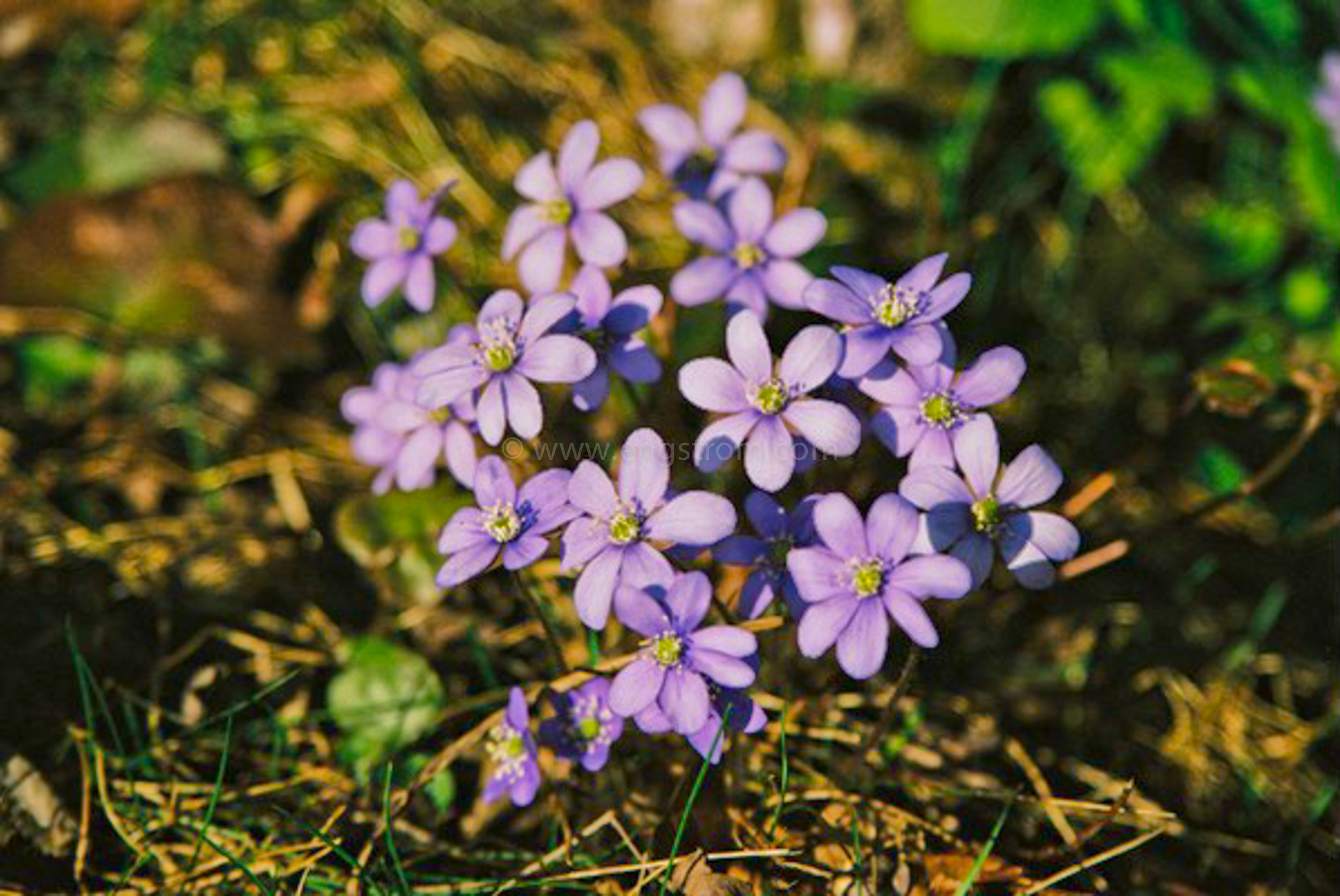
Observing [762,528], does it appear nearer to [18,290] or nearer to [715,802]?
[715,802]

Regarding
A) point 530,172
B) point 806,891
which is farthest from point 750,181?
point 806,891

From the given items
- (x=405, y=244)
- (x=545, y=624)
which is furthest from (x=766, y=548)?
(x=405, y=244)

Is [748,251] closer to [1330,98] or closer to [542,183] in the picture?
[542,183]

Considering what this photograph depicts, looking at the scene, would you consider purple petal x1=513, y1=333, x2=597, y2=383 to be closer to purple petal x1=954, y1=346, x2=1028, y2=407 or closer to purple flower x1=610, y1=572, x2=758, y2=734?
purple flower x1=610, y1=572, x2=758, y2=734

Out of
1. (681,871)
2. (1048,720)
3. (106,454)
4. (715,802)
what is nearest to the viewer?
(681,871)

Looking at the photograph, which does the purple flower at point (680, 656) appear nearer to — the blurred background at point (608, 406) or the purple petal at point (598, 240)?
the blurred background at point (608, 406)

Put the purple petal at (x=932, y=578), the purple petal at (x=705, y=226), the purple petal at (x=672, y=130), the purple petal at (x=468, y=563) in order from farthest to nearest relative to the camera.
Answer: the purple petal at (x=672, y=130) → the purple petal at (x=705, y=226) → the purple petal at (x=468, y=563) → the purple petal at (x=932, y=578)

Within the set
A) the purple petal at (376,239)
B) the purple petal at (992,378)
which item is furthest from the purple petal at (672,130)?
the purple petal at (992,378)
